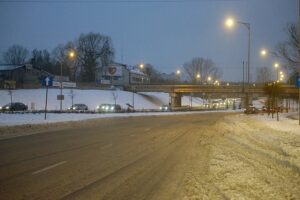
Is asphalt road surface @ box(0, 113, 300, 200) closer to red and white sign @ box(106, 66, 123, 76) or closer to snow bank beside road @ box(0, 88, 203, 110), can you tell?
snow bank beside road @ box(0, 88, 203, 110)

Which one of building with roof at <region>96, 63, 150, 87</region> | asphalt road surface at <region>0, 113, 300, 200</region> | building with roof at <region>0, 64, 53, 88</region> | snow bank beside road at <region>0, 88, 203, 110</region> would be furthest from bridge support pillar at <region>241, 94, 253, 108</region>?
asphalt road surface at <region>0, 113, 300, 200</region>

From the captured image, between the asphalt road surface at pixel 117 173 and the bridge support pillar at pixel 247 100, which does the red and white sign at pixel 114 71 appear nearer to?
the bridge support pillar at pixel 247 100

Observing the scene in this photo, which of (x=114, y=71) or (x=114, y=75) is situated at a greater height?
(x=114, y=71)

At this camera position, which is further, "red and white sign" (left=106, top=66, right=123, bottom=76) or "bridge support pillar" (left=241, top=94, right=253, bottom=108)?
"red and white sign" (left=106, top=66, right=123, bottom=76)

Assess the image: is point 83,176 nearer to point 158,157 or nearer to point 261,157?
point 158,157

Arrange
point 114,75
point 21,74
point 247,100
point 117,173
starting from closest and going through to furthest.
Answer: point 117,173, point 247,100, point 21,74, point 114,75

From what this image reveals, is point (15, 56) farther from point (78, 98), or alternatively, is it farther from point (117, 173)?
point (117, 173)

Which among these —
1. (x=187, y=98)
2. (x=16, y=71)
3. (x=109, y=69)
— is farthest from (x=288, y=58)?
(x=187, y=98)

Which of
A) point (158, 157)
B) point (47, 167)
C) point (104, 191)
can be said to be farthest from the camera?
point (158, 157)

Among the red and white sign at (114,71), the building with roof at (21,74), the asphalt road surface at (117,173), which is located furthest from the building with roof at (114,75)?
the asphalt road surface at (117,173)

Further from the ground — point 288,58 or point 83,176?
point 288,58

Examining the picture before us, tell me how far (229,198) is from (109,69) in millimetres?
149550

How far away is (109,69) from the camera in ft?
517

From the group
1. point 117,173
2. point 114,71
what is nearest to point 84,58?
point 114,71
